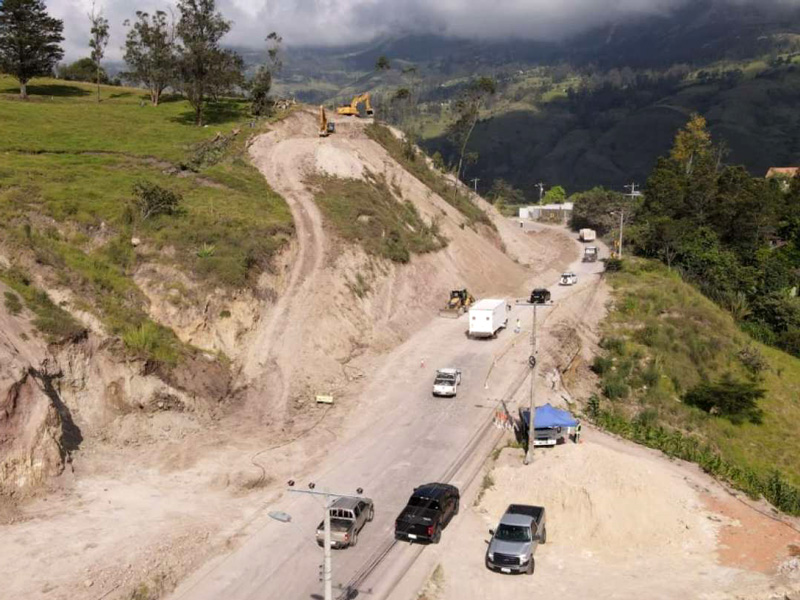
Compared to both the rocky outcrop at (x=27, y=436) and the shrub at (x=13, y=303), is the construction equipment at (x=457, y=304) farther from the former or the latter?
the rocky outcrop at (x=27, y=436)

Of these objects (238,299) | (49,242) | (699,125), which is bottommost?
(238,299)

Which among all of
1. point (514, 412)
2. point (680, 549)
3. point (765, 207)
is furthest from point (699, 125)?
point (680, 549)

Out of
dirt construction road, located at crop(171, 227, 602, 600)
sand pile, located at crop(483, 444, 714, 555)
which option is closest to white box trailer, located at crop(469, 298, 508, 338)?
dirt construction road, located at crop(171, 227, 602, 600)

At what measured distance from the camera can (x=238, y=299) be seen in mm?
46688

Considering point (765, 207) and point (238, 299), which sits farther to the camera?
point (765, 207)

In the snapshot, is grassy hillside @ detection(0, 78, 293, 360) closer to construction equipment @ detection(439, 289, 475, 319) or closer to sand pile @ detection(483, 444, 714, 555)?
construction equipment @ detection(439, 289, 475, 319)

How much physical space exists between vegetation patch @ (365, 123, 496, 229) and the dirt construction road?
3606 cm

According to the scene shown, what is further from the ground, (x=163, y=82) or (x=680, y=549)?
(x=163, y=82)

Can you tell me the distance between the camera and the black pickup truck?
88.0ft

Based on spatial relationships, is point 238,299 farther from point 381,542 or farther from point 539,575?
point 539,575

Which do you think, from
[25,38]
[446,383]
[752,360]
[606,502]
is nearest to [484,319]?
[446,383]

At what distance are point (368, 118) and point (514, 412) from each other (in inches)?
2695

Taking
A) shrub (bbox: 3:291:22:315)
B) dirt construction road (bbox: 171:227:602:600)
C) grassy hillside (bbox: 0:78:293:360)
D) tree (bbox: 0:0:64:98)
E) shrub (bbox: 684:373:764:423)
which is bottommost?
shrub (bbox: 684:373:764:423)

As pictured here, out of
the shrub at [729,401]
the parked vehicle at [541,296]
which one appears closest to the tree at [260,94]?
the parked vehicle at [541,296]
